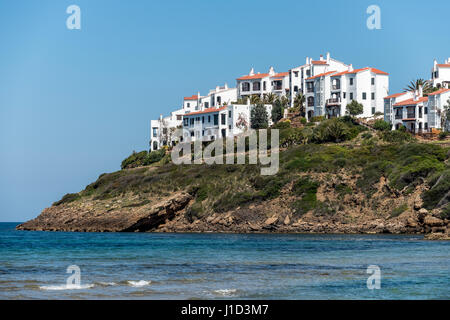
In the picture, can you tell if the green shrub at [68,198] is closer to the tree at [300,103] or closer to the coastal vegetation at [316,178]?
the coastal vegetation at [316,178]

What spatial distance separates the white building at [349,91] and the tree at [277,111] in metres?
5.31

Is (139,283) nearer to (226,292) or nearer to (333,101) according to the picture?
(226,292)

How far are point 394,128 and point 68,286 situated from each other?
80.3 metres

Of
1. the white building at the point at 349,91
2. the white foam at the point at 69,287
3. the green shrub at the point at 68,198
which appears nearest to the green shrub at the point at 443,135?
the white building at the point at 349,91

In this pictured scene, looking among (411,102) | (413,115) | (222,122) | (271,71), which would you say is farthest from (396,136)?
(271,71)

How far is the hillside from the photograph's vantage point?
73375mm

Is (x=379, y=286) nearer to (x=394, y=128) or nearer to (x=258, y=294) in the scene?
(x=258, y=294)

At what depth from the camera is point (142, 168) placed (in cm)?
10531

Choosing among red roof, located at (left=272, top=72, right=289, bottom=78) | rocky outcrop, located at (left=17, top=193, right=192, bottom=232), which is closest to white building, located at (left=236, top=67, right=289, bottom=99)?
red roof, located at (left=272, top=72, right=289, bottom=78)

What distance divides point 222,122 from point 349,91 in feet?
67.3

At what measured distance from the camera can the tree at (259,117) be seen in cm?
11212

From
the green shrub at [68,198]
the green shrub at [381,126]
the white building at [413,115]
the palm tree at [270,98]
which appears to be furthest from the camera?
the palm tree at [270,98]

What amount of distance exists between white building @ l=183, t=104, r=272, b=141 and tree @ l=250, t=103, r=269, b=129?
80 cm
